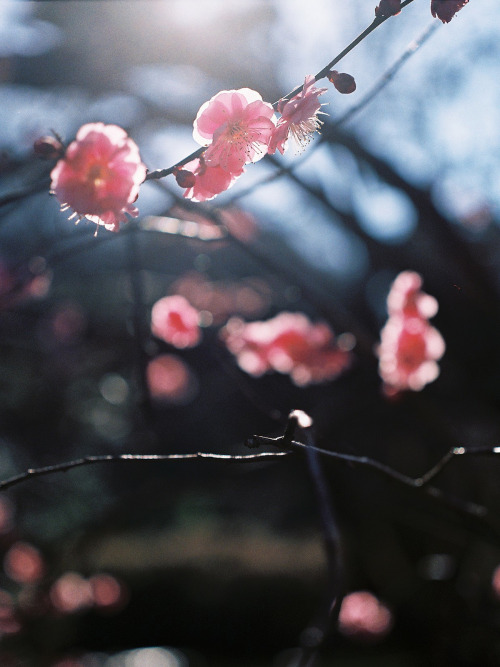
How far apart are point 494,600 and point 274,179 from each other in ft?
5.13

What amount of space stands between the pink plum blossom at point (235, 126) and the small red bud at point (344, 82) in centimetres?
9

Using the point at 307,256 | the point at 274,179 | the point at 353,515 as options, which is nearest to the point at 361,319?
the point at 307,256

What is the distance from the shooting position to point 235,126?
755mm

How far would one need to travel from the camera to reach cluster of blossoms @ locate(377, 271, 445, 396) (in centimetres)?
159

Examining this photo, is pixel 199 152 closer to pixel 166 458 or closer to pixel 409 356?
pixel 166 458

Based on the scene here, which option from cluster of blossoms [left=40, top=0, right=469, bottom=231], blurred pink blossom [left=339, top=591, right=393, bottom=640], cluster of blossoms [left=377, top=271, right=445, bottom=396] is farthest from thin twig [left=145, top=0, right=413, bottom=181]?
blurred pink blossom [left=339, top=591, right=393, bottom=640]

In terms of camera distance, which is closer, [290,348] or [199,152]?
[199,152]

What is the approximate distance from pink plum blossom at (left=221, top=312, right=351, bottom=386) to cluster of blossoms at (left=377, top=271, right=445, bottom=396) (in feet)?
1.30

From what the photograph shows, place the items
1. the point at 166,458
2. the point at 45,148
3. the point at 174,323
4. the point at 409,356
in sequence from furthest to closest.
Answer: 1. the point at 174,323
2. the point at 409,356
3. the point at 45,148
4. the point at 166,458

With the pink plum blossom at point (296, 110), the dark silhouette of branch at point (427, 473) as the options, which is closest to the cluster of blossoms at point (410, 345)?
the dark silhouette of branch at point (427, 473)

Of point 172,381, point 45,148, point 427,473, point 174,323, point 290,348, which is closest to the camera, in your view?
point 45,148

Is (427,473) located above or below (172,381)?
below

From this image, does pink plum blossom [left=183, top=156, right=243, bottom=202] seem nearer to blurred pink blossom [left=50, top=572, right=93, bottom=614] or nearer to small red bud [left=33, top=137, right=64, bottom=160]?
small red bud [left=33, top=137, right=64, bottom=160]

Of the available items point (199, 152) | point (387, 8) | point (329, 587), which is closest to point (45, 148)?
point (199, 152)
